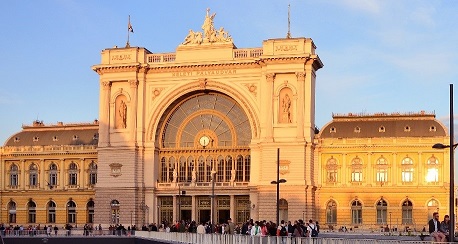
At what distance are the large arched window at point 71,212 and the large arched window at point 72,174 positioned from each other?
2326mm

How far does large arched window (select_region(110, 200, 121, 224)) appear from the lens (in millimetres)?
92812

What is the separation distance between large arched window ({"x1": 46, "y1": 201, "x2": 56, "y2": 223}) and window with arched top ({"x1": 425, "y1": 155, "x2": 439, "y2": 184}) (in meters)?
44.9

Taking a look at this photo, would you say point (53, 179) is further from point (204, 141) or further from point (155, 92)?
point (204, 141)

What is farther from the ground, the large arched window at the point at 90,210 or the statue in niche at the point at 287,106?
the statue in niche at the point at 287,106

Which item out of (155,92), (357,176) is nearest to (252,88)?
(155,92)

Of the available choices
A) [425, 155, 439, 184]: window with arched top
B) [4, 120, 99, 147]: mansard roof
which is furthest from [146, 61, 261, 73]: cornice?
[425, 155, 439, 184]: window with arched top

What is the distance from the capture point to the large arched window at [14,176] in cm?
10594

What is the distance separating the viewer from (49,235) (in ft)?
263

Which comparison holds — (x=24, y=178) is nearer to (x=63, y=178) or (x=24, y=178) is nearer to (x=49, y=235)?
(x=63, y=178)

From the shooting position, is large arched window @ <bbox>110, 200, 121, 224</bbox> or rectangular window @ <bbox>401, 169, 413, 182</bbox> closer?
rectangular window @ <bbox>401, 169, 413, 182</bbox>

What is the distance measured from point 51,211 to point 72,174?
5.27m

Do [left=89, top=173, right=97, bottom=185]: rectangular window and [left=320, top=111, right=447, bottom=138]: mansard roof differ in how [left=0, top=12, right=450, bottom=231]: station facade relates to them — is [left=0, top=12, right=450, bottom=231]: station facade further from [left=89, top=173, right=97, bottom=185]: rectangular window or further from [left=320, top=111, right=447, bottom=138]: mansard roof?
[left=89, top=173, right=97, bottom=185]: rectangular window

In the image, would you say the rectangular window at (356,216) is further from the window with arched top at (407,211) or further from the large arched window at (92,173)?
the large arched window at (92,173)

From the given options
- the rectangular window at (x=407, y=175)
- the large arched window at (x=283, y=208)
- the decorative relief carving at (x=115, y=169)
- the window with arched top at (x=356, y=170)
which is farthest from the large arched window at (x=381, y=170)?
the decorative relief carving at (x=115, y=169)
